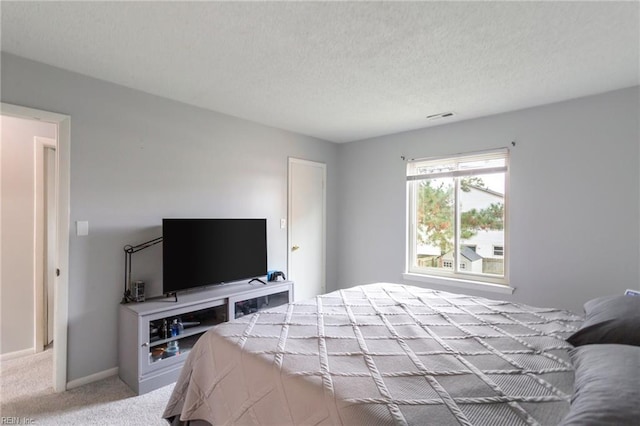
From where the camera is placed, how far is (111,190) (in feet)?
8.65

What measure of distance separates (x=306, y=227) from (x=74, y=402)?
2.90m

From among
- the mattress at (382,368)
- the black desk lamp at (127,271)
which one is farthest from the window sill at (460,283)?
the black desk lamp at (127,271)

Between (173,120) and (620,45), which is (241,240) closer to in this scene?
Answer: (173,120)

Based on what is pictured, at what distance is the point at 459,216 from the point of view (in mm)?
3721

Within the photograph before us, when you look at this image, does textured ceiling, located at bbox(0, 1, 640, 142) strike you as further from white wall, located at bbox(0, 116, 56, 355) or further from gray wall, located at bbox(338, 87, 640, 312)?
white wall, located at bbox(0, 116, 56, 355)

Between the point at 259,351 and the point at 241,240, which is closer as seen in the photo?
the point at 259,351

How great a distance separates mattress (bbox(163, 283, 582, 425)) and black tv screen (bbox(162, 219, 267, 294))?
113 cm

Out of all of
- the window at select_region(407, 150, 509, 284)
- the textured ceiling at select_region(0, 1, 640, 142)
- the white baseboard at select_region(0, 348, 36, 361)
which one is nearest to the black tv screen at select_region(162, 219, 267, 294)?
the textured ceiling at select_region(0, 1, 640, 142)

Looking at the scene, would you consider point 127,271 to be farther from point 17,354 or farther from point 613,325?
point 613,325

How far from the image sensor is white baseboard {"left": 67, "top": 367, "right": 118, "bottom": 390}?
2403 millimetres

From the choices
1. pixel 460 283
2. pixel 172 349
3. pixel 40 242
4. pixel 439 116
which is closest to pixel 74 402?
pixel 172 349

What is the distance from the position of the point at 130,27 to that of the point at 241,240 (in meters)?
2.02

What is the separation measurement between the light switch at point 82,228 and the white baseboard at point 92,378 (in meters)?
1.14

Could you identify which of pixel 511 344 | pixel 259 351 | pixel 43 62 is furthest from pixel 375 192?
pixel 43 62
